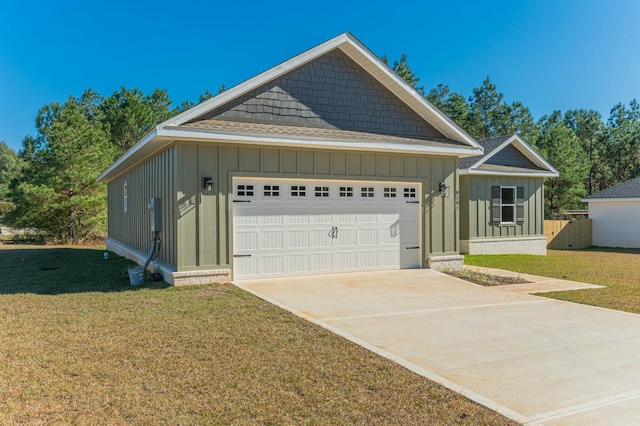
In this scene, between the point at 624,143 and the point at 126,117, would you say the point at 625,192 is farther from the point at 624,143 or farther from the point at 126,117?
the point at 126,117

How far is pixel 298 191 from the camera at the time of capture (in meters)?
9.99

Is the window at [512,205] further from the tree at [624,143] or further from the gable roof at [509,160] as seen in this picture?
the tree at [624,143]

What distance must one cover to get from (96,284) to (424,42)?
2775cm

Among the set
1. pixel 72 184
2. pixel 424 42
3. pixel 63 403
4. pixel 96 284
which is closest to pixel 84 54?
pixel 72 184

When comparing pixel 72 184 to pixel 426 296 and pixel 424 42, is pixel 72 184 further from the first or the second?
pixel 424 42

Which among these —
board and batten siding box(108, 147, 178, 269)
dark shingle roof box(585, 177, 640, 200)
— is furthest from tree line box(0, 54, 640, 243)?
dark shingle roof box(585, 177, 640, 200)

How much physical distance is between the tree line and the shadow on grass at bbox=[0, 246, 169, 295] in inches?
278

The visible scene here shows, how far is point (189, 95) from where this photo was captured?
3822cm

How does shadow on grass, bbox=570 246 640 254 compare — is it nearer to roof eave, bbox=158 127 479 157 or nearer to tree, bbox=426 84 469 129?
roof eave, bbox=158 127 479 157

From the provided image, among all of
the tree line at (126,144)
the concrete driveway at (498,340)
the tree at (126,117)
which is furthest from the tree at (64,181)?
the concrete driveway at (498,340)

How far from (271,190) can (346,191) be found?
183 cm

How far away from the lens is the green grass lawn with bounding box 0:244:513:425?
10.9ft

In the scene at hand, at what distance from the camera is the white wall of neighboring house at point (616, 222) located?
2044 centimetres

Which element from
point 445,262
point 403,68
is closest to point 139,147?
point 445,262
